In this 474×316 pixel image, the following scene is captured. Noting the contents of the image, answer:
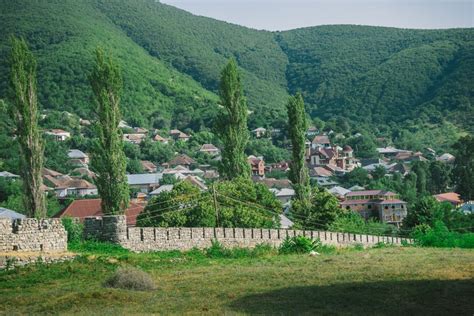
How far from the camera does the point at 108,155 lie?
3491cm

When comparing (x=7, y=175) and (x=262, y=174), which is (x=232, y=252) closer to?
(x=7, y=175)

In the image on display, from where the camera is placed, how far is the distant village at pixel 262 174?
91438 millimetres

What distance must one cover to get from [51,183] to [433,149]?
229ft

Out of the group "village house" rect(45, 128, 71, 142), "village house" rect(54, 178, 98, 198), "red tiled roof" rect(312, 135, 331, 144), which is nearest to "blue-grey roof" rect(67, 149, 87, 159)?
"village house" rect(45, 128, 71, 142)

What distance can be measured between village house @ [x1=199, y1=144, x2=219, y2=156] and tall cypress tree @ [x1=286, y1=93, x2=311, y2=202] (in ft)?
296

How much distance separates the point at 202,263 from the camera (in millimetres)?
23094

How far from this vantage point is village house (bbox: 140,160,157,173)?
122 m

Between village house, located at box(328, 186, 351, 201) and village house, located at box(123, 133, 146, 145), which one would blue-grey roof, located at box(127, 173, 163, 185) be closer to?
village house, located at box(328, 186, 351, 201)

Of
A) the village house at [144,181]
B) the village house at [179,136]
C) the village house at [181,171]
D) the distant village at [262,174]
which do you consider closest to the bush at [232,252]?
the distant village at [262,174]

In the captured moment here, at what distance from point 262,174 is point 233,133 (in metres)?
78.8

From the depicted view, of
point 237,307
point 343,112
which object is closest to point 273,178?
point 343,112

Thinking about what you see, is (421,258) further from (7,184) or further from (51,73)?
(51,73)

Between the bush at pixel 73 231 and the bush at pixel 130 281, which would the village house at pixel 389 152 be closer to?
the bush at pixel 73 231

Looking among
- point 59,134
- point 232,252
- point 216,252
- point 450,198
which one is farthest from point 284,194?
point 216,252
